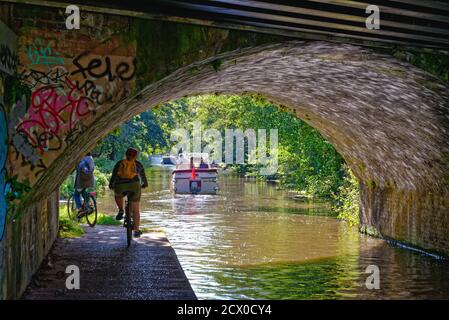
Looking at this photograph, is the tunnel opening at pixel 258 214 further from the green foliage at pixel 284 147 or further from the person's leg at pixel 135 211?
the person's leg at pixel 135 211

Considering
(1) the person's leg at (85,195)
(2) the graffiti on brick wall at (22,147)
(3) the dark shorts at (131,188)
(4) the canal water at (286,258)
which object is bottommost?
(4) the canal water at (286,258)

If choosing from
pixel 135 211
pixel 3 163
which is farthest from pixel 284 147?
pixel 3 163

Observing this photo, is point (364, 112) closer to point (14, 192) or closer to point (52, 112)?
point (52, 112)

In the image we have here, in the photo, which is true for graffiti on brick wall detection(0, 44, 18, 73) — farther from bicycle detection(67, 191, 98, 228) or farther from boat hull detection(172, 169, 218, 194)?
boat hull detection(172, 169, 218, 194)

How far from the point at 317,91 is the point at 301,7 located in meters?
6.62

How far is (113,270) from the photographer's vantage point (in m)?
10.8

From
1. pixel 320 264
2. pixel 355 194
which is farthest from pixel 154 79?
pixel 355 194

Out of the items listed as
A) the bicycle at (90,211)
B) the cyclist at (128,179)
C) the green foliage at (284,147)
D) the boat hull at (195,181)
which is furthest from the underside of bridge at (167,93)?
the boat hull at (195,181)

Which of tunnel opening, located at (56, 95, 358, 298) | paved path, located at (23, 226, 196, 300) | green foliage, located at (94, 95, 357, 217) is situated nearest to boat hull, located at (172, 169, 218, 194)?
tunnel opening, located at (56, 95, 358, 298)

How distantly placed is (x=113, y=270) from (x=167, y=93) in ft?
10.7

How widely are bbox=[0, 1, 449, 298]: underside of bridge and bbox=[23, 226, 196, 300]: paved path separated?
0.39 m

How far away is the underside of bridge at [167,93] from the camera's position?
7496mm

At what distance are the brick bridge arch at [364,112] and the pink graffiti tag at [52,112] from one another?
0.80 ft

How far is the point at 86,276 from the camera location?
10219 millimetres
